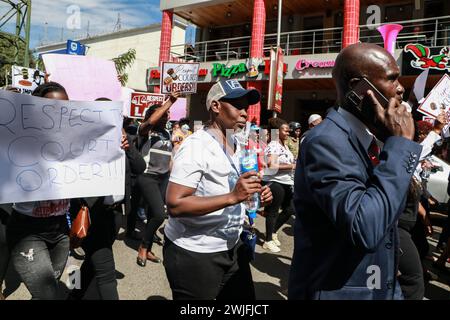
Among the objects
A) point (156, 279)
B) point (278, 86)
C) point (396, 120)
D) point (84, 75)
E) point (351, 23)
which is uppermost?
point (351, 23)

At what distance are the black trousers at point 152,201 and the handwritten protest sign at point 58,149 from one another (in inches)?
81.9

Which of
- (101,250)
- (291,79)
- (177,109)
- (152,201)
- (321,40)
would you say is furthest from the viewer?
(321,40)

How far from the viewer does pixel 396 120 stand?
1.32 metres

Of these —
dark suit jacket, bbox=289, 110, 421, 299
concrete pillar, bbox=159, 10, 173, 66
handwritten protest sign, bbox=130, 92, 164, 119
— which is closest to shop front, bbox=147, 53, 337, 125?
concrete pillar, bbox=159, 10, 173, 66

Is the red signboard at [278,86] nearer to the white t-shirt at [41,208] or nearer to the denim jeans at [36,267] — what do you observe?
the white t-shirt at [41,208]

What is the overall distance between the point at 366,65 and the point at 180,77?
489 cm

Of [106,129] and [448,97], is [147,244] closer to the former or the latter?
[106,129]

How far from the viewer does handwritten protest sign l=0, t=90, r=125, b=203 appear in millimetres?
2268

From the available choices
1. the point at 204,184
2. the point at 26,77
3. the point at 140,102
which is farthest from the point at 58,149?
the point at 26,77

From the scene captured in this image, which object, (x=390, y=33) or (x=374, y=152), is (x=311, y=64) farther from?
(x=374, y=152)

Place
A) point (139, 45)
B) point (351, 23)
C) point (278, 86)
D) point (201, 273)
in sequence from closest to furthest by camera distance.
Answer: point (201, 273)
point (278, 86)
point (351, 23)
point (139, 45)

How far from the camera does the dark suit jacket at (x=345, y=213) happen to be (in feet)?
4.10

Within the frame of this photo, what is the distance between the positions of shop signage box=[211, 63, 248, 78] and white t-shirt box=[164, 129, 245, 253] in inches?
555

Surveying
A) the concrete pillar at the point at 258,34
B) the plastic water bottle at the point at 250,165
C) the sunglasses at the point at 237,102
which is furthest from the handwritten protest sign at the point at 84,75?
the concrete pillar at the point at 258,34
